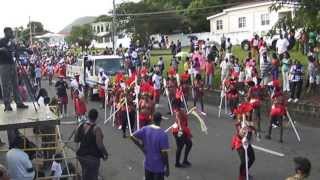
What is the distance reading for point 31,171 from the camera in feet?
31.2

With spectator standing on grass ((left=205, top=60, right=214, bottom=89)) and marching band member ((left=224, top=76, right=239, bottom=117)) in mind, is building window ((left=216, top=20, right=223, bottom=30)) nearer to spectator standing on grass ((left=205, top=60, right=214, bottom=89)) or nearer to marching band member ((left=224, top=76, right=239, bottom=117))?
spectator standing on grass ((left=205, top=60, right=214, bottom=89))

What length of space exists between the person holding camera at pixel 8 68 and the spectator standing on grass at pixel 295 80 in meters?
13.4

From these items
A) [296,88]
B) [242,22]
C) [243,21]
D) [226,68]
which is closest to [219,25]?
[242,22]

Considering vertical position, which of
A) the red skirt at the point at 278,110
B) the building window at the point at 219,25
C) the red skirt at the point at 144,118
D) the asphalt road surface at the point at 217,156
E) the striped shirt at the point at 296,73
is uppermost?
the building window at the point at 219,25

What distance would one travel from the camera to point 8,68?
38.7ft

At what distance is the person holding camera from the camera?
11.6 meters

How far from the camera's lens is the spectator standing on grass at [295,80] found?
23.1 meters

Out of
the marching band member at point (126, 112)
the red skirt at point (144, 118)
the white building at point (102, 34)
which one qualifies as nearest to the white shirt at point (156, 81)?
the marching band member at point (126, 112)

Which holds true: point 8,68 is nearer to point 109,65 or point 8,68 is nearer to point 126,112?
point 126,112

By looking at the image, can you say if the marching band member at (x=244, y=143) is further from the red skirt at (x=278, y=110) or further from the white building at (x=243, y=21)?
the white building at (x=243, y=21)

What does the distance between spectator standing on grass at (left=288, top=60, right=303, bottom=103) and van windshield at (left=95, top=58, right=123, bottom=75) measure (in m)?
10.9

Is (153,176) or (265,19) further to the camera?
(265,19)

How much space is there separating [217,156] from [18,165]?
807 cm

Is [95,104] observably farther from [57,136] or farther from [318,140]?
[57,136]
